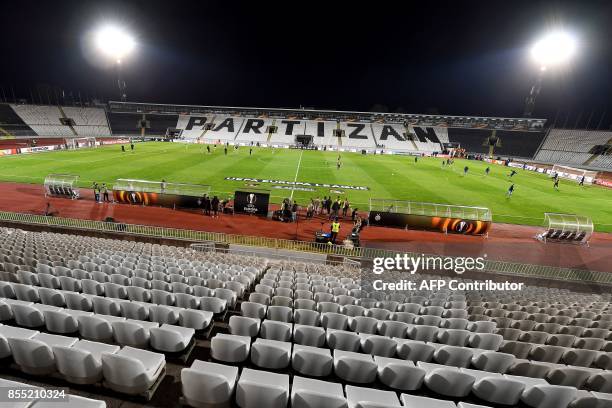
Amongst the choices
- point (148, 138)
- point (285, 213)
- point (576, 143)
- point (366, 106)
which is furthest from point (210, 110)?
point (576, 143)

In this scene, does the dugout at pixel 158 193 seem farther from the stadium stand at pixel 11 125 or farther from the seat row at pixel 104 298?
the stadium stand at pixel 11 125

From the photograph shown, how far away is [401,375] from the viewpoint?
14.6 feet

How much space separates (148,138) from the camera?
78.8 meters

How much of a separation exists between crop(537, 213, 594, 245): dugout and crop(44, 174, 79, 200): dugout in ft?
119

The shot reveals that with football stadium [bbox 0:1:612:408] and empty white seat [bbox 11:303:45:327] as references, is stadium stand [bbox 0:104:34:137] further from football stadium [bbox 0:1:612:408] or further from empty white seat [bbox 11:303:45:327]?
empty white seat [bbox 11:303:45:327]

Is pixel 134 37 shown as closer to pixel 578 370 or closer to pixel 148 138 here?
pixel 148 138

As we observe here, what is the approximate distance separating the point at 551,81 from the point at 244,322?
10973 centimetres

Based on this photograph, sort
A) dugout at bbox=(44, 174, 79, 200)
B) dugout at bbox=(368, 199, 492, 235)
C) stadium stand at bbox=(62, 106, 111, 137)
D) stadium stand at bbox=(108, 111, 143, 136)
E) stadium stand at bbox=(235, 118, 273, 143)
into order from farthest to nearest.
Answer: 1. stadium stand at bbox=(108, 111, 143, 136)
2. stadium stand at bbox=(235, 118, 273, 143)
3. stadium stand at bbox=(62, 106, 111, 137)
4. dugout at bbox=(44, 174, 79, 200)
5. dugout at bbox=(368, 199, 492, 235)

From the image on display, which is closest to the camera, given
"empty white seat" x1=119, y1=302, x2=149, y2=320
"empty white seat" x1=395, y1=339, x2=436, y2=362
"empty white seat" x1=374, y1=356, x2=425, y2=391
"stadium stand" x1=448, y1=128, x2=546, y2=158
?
"empty white seat" x1=374, y1=356, x2=425, y2=391

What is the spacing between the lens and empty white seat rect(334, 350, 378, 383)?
4480mm

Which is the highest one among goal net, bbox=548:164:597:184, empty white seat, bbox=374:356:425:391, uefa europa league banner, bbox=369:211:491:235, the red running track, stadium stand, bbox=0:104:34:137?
stadium stand, bbox=0:104:34:137

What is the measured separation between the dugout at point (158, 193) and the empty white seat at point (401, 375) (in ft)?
71.2

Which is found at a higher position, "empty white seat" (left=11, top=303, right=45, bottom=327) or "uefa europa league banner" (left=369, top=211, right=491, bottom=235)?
"empty white seat" (left=11, top=303, right=45, bottom=327)

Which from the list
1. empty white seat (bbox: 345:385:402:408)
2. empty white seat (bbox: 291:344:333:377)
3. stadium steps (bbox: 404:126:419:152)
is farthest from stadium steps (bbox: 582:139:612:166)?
empty white seat (bbox: 345:385:402:408)
